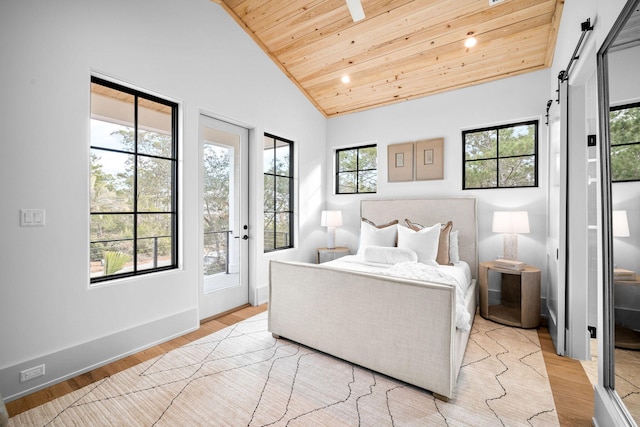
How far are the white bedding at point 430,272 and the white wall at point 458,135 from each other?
0.81 metres

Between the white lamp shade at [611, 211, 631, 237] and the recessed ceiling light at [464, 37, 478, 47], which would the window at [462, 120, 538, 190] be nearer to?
the recessed ceiling light at [464, 37, 478, 47]

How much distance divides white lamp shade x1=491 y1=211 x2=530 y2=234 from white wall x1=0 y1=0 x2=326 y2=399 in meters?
3.23

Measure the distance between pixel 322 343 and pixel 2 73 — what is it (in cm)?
279

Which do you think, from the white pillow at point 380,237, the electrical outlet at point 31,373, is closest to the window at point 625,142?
the white pillow at point 380,237

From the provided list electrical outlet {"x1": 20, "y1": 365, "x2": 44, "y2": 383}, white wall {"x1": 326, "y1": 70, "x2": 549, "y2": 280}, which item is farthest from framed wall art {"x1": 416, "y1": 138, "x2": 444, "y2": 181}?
electrical outlet {"x1": 20, "y1": 365, "x2": 44, "y2": 383}

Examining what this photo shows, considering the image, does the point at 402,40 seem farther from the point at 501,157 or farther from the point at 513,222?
the point at 513,222

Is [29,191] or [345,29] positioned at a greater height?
[345,29]

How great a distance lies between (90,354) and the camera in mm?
2199

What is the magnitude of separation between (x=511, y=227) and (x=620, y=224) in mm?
1862

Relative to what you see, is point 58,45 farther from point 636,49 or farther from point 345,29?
point 636,49

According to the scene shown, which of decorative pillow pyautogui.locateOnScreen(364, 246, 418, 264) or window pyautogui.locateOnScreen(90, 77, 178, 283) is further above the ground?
window pyautogui.locateOnScreen(90, 77, 178, 283)

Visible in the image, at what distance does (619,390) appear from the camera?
4.75 ft

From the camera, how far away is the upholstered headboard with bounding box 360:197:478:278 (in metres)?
3.62

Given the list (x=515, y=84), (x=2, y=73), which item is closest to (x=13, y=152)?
(x=2, y=73)
